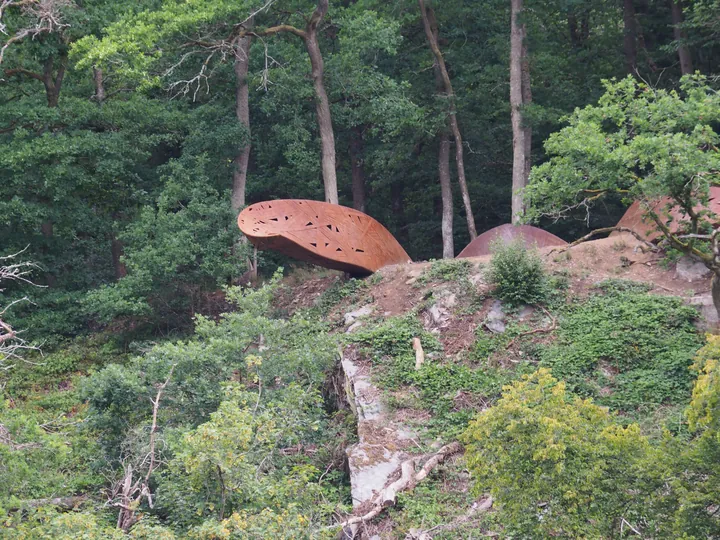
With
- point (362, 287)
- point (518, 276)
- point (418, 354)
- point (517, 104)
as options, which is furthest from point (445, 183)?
point (418, 354)

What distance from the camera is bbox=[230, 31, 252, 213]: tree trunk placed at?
70.6ft

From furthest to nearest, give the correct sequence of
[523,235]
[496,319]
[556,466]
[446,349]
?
[523,235] → [496,319] → [446,349] → [556,466]

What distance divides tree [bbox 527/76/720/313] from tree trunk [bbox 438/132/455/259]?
28.1ft

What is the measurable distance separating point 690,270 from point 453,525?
7.25m

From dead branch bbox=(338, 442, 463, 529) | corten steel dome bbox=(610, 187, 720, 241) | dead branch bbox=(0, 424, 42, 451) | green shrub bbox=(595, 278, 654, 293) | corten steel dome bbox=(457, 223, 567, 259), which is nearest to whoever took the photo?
dead branch bbox=(0, 424, 42, 451)

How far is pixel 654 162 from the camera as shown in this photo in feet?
38.8

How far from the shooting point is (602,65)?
24234mm

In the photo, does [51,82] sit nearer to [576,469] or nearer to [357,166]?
[357,166]

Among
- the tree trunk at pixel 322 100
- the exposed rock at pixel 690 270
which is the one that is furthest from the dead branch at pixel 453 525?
the tree trunk at pixel 322 100

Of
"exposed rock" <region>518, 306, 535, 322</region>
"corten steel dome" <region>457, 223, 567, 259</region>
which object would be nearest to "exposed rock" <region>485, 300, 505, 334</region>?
"exposed rock" <region>518, 306, 535, 322</region>

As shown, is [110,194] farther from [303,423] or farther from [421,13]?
[303,423]

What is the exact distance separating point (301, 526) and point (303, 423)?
2760 millimetres

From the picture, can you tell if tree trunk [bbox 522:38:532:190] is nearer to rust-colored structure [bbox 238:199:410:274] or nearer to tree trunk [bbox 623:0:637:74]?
tree trunk [bbox 623:0:637:74]

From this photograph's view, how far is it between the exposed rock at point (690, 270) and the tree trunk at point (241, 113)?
35.0ft
